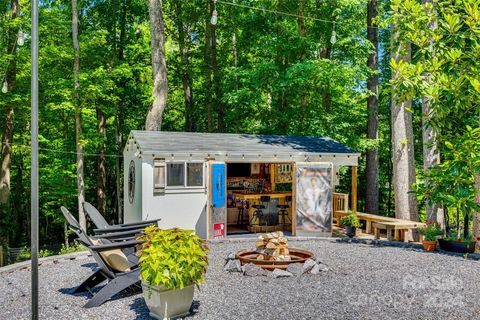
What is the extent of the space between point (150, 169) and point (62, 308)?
16.8 feet

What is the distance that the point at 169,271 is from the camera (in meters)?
4.65

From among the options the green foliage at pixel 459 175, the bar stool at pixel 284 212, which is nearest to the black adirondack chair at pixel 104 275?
the green foliage at pixel 459 175

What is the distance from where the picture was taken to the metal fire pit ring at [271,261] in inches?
277

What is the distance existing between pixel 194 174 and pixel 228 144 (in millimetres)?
1405

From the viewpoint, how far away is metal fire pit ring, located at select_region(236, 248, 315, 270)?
704 centimetres

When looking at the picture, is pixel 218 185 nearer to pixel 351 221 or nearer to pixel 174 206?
pixel 174 206

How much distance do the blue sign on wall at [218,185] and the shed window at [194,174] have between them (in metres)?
0.43

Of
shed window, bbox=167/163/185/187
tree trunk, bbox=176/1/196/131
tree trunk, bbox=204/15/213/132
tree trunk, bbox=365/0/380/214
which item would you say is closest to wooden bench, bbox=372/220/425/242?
shed window, bbox=167/163/185/187

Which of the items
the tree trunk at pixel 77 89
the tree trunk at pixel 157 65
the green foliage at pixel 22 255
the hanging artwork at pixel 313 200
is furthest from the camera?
the tree trunk at pixel 77 89

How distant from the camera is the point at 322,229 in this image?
35.7 feet

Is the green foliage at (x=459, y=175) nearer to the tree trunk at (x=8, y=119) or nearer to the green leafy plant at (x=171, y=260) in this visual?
the green leafy plant at (x=171, y=260)

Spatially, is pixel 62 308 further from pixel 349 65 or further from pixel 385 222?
pixel 349 65

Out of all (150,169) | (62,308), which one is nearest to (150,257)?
(62,308)

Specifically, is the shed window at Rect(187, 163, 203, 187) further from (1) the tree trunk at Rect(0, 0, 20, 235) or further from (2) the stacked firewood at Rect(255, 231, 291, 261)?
(1) the tree trunk at Rect(0, 0, 20, 235)
